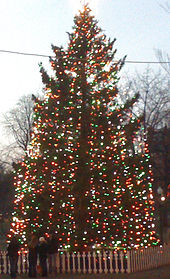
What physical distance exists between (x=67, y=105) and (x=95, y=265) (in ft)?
21.3

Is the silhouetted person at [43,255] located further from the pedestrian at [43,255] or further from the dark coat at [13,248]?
the dark coat at [13,248]

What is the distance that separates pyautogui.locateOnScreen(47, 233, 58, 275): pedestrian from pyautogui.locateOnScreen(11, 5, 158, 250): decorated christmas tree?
0.75m

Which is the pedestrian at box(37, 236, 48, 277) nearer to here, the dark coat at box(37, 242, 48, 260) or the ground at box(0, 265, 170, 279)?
the dark coat at box(37, 242, 48, 260)

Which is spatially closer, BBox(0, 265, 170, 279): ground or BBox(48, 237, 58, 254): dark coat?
BBox(0, 265, 170, 279): ground

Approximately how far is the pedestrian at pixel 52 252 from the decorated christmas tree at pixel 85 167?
75cm

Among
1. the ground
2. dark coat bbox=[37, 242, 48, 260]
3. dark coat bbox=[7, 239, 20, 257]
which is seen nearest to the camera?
the ground

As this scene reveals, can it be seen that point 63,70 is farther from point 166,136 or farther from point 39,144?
point 166,136

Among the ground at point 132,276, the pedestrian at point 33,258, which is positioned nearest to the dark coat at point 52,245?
the pedestrian at point 33,258

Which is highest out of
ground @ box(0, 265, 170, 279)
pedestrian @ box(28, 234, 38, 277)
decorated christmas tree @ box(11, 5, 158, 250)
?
decorated christmas tree @ box(11, 5, 158, 250)

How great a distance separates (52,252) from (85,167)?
3.49 meters

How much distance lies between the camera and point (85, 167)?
1973cm

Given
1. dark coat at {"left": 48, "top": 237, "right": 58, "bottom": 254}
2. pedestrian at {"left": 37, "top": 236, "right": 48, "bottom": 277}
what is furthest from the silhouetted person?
dark coat at {"left": 48, "top": 237, "right": 58, "bottom": 254}

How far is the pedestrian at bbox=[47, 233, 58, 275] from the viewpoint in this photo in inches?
724

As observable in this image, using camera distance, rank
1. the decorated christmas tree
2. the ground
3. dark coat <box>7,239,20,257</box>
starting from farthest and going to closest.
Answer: the decorated christmas tree → dark coat <box>7,239,20,257</box> → the ground
